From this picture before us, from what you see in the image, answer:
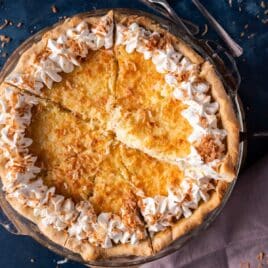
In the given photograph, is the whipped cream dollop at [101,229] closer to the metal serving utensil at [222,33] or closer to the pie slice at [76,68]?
the pie slice at [76,68]

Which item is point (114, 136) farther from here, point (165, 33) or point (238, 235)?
point (238, 235)

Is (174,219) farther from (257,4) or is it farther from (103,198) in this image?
(257,4)

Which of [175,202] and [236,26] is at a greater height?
[236,26]

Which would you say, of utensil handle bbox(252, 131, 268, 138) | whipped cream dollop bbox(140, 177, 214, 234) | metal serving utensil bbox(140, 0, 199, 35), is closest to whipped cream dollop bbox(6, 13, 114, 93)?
metal serving utensil bbox(140, 0, 199, 35)

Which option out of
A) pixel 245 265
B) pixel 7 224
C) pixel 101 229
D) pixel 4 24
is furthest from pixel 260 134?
pixel 4 24

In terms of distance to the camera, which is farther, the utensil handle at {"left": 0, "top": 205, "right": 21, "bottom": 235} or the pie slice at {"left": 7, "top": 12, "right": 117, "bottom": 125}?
the utensil handle at {"left": 0, "top": 205, "right": 21, "bottom": 235}

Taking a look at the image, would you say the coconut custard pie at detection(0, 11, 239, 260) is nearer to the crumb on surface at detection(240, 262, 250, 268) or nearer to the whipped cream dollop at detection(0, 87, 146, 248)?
the whipped cream dollop at detection(0, 87, 146, 248)

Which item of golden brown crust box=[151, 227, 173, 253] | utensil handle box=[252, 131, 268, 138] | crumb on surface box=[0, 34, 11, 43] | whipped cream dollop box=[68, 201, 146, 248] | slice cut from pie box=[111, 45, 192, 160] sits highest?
crumb on surface box=[0, 34, 11, 43]
